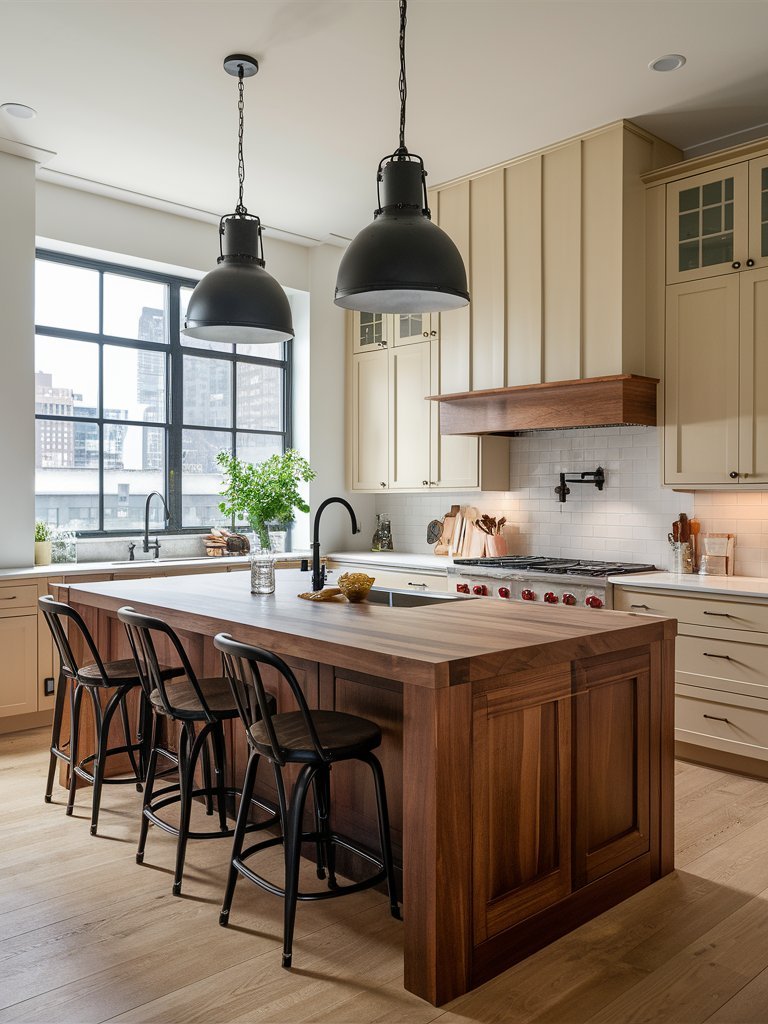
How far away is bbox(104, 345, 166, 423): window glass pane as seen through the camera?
5965 mm

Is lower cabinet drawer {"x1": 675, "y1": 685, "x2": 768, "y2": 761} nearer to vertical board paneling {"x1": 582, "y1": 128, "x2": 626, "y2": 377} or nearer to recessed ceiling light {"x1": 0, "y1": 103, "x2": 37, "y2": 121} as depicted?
vertical board paneling {"x1": 582, "y1": 128, "x2": 626, "y2": 377}

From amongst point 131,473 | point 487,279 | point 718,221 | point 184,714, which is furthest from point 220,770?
point 718,221

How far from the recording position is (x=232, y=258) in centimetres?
361

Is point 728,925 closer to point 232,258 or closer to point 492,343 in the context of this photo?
point 232,258

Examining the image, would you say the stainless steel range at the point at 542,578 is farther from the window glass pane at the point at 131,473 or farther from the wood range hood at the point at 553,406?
the window glass pane at the point at 131,473

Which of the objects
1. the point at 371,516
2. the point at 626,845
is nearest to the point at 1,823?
the point at 626,845

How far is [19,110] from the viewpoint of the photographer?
14.7 feet

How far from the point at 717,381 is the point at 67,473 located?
4237 mm

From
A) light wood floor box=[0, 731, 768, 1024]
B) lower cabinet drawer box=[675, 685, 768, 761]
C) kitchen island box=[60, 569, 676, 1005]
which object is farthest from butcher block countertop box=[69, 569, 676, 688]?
lower cabinet drawer box=[675, 685, 768, 761]

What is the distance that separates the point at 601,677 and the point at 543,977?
88 cm

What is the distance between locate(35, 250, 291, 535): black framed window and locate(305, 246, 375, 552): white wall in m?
0.43

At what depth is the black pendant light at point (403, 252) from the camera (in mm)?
2680

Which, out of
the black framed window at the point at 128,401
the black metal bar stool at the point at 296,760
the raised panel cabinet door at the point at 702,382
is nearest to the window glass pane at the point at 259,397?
the black framed window at the point at 128,401

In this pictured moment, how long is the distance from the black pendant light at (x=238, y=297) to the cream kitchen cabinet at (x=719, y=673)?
94.6 inches
